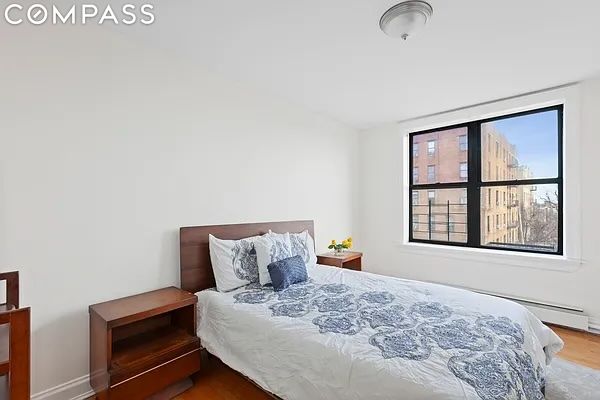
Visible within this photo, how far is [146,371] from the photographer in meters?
1.74

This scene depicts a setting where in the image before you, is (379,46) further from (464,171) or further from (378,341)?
(464,171)

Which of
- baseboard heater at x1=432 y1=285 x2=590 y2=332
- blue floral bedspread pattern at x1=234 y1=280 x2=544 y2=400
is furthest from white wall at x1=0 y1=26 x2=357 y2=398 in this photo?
baseboard heater at x1=432 y1=285 x2=590 y2=332

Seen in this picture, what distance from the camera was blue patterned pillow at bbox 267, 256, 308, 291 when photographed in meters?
2.30

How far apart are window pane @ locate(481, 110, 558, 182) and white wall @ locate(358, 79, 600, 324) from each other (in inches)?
11.2

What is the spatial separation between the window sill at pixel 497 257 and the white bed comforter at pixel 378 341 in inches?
54.8

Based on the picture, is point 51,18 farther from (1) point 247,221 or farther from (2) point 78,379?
(2) point 78,379

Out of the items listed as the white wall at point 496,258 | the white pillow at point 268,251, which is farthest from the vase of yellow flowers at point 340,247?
the white pillow at point 268,251

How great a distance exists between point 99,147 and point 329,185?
261 centimetres

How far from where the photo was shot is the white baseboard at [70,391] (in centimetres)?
171

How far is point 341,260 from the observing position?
3314 millimetres

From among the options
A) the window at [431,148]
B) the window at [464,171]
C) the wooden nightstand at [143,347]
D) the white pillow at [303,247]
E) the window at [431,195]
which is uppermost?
the window at [431,148]

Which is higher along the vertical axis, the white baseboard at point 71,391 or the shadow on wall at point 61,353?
the shadow on wall at point 61,353

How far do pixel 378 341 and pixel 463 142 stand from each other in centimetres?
315

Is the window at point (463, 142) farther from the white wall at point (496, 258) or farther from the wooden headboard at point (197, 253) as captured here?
the wooden headboard at point (197, 253)
